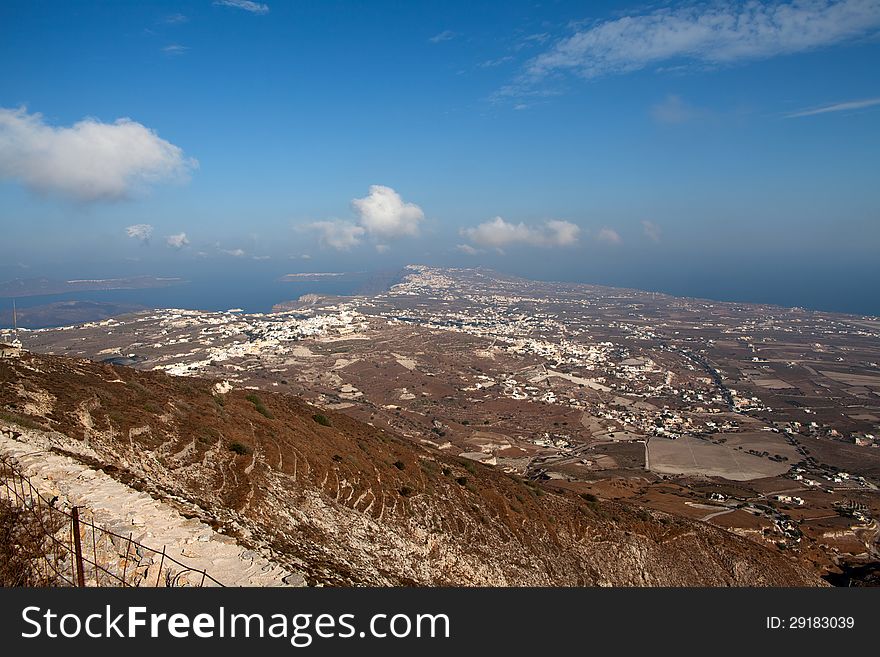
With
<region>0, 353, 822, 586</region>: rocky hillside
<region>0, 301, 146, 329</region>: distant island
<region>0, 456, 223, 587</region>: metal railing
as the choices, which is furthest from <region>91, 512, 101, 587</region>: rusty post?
<region>0, 301, 146, 329</region>: distant island

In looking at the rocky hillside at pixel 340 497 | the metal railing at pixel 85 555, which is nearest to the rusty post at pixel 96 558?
the metal railing at pixel 85 555

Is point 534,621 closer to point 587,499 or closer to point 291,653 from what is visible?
point 291,653

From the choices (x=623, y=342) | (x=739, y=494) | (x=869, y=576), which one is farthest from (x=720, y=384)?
(x=869, y=576)

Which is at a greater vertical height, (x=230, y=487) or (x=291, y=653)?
(x=291, y=653)

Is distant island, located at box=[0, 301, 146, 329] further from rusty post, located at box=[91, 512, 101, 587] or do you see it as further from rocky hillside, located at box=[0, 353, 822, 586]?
rusty post, located at box=[91, 512, 101, 587]

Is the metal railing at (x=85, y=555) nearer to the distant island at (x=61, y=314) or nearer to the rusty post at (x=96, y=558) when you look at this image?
the rusty post at (x=96, y=558)

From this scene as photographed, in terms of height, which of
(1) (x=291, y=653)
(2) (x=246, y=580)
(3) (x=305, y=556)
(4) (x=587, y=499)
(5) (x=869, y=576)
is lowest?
(5) (x=869, y=576)
